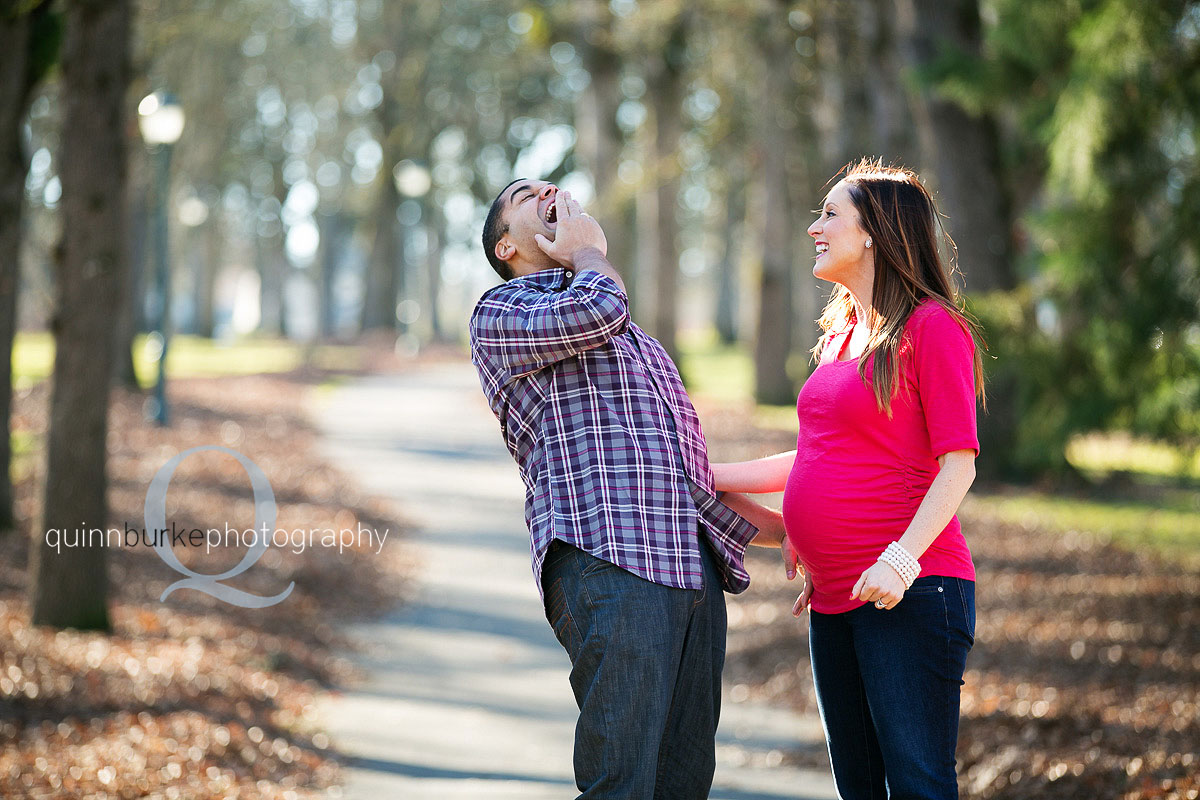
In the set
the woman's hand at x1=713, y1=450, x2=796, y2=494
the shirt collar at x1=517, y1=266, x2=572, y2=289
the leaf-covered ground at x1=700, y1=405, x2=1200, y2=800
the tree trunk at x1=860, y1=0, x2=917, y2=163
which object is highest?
the tree trunk at x1=860, y1=0, x2=917, y2=163

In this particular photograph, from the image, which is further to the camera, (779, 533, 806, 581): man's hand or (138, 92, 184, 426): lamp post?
(138, 92, 184, 426): lamp post

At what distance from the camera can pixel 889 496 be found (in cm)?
295

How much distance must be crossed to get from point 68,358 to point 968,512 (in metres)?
9.35

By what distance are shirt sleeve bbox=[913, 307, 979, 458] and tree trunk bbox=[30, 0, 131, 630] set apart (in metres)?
5.80

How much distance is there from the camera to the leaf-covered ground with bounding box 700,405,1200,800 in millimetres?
5043

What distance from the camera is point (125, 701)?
5.99 metres

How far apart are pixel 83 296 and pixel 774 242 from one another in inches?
622

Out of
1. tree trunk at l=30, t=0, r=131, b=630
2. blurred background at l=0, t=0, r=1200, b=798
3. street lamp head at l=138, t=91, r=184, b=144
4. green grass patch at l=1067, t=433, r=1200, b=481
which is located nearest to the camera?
blurred background at l=0, t=0, r=1200, b=798

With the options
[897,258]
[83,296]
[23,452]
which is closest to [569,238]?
[897,258]

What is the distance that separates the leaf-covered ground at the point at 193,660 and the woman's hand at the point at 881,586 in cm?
333

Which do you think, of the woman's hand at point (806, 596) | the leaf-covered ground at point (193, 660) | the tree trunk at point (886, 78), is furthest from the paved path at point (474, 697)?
the tree trunk at point (886, 78)

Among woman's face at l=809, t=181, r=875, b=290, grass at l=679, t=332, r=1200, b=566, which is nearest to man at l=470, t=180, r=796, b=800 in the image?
woman's face at l=809, t=181, r=875, b=290

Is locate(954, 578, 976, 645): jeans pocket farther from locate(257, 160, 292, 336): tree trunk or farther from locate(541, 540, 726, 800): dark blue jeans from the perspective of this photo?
locate(257, 160, 292, 336): tree trunk

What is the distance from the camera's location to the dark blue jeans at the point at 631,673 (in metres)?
2.76
